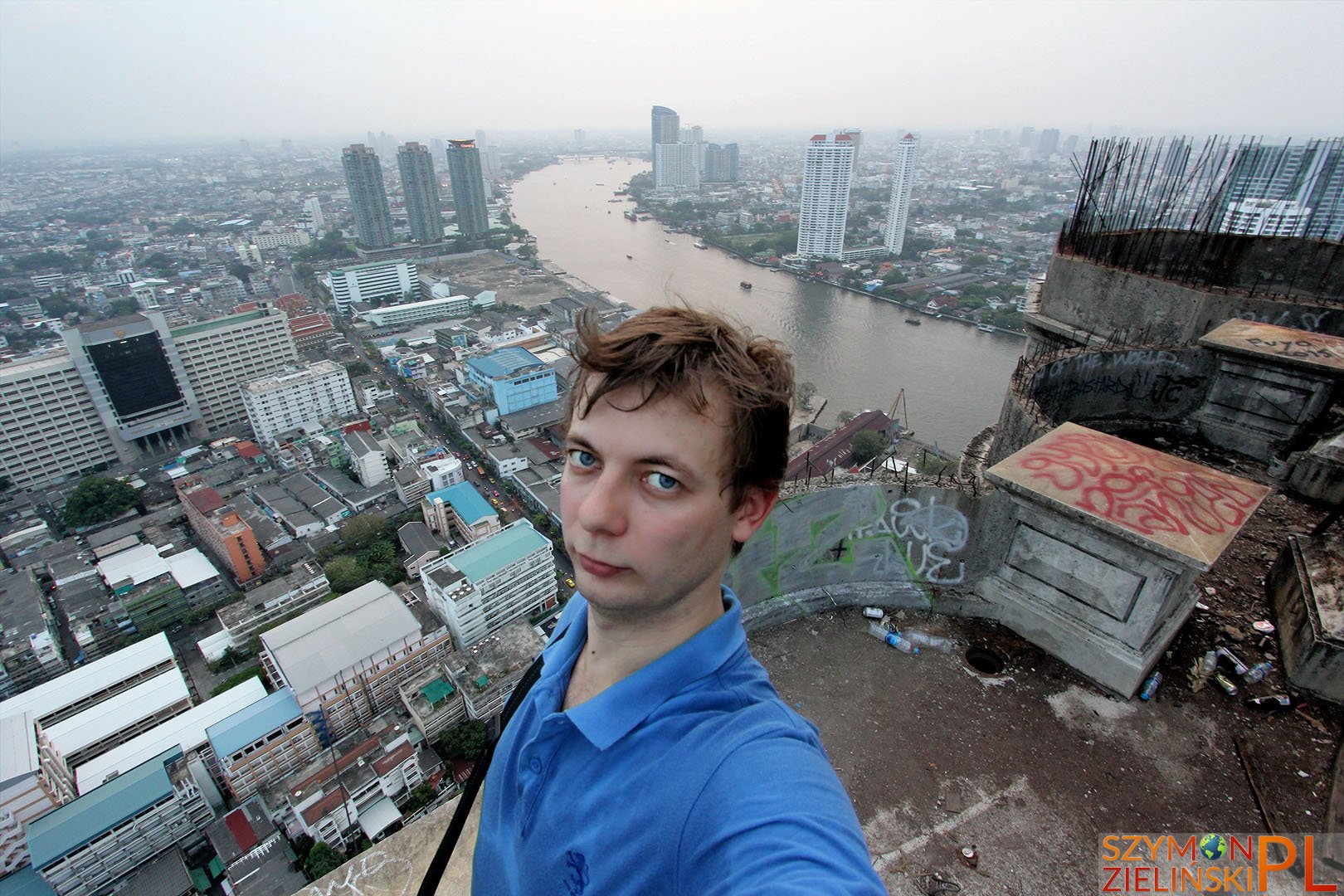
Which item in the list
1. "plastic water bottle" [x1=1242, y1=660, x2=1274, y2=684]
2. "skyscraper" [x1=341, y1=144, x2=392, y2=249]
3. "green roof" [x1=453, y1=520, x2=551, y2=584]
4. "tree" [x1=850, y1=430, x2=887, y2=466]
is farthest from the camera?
"skyscraper" [x1=341, y1=144, x2=392, y2=249]

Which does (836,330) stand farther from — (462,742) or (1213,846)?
(1213,846)

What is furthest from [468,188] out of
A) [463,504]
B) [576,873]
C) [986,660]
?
[576,873]

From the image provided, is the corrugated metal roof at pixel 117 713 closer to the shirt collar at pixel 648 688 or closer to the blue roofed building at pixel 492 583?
the blue roofed building at pixel 492 583

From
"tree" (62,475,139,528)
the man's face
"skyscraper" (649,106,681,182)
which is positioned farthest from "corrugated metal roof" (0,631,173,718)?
"skyscraper" (649,106,681,182)

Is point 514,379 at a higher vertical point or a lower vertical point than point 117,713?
higher

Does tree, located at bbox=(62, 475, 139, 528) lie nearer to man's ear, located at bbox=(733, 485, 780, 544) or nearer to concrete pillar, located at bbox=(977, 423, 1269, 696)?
concrete pillar, located at bbox=(977, 423, 1269, 696)

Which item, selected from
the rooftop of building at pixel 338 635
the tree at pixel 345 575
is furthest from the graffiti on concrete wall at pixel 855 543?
the tree at pixel 345 575

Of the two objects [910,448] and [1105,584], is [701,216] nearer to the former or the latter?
[910,448]
